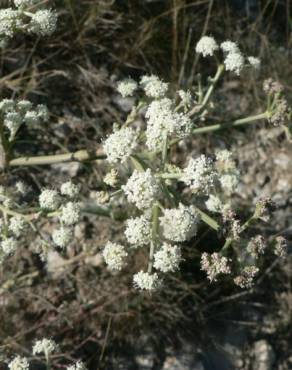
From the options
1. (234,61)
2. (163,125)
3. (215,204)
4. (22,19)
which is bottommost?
(215,204)

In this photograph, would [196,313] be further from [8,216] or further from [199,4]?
[199,4]

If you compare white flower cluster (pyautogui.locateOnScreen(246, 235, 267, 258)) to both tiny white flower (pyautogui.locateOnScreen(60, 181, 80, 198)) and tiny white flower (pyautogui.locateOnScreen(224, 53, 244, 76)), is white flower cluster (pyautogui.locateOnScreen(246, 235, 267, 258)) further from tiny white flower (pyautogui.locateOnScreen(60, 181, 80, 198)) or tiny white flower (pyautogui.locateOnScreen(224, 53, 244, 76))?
tiny white flower (pyautogui.locateOnScreen(224, 53, 244, 76))

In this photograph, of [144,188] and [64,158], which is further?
[64,158]

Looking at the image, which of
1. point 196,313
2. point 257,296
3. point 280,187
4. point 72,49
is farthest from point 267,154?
point 72,49

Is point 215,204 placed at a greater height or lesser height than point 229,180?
lesser

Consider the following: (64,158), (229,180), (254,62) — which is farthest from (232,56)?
(64,158)

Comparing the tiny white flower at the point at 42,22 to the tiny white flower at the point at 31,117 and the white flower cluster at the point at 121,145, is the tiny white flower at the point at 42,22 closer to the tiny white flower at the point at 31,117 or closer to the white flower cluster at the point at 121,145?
the tiny white flower at the point at 31,117

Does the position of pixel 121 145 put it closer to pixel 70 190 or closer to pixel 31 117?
pixel 70 190

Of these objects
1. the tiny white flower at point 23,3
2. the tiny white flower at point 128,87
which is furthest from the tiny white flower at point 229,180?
the tiny white flower at point 23,3
